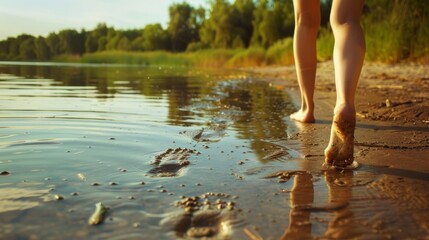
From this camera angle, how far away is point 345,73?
63.6 inches

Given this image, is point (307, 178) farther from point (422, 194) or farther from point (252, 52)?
point (252, 52)

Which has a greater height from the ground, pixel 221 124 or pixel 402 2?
pixel 402 2

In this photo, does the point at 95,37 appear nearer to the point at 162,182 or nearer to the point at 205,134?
the point at 205,134

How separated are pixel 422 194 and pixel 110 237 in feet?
2.92

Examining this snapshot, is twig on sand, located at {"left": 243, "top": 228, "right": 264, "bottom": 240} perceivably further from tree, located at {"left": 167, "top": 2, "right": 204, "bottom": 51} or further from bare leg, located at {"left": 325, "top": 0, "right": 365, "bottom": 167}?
tree, located at {"left": 167, "top": 2, "right": 204, "bottom": 51}

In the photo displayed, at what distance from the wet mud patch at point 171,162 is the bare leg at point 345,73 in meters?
0.56

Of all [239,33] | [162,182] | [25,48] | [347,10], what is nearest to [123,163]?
[162,182]

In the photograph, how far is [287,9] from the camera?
3184 cm

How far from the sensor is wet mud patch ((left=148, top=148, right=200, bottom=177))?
1396mm

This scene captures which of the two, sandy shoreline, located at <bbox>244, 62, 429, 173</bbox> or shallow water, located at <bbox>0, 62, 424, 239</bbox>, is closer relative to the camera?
shallow water, located at <bbox>0, 62, 424, 239</bbox>

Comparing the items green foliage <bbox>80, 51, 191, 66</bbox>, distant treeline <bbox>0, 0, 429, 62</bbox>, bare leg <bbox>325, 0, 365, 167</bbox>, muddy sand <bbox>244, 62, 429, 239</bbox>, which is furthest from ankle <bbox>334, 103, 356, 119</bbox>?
green foliage <bbox>80, 51, 191, 66</bbox>

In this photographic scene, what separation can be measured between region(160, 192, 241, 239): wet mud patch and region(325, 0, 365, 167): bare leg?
57 centimetres

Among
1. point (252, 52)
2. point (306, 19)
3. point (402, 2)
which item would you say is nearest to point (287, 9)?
point (252, 52)

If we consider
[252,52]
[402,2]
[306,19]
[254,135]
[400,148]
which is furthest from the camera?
[252,52]
